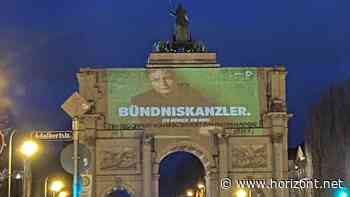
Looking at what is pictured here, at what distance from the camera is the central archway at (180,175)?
328ft

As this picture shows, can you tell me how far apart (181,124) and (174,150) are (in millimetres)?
2231

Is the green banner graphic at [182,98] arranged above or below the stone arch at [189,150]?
above

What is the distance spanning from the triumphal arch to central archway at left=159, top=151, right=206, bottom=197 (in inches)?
1253

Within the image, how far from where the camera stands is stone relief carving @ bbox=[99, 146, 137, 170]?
58.9 meters

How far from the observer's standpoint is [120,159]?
5897cm

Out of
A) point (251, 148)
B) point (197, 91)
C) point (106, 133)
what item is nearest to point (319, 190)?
point (251, 148)

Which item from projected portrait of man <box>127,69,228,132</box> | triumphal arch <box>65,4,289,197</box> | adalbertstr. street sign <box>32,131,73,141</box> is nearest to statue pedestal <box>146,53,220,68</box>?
triumphal arch <box>65,4,289,197</box>

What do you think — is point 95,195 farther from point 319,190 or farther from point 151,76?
point 319,190

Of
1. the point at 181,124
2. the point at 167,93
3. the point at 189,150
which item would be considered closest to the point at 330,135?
the point at 189,150

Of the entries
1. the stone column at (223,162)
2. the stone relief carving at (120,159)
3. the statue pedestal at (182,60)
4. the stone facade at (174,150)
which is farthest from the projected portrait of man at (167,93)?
the stone relief carving at (120,159)

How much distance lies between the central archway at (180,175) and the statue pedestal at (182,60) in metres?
32.5

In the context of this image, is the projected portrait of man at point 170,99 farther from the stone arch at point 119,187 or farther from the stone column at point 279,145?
the stone arch at point 119,187

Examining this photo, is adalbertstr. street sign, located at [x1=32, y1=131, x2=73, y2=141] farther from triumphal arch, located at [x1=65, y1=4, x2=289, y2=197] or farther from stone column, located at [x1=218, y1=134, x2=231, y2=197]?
stone column, located at [x1=218, y1=134, x2=231, y2=197]

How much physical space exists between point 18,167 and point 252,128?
19481 mm
